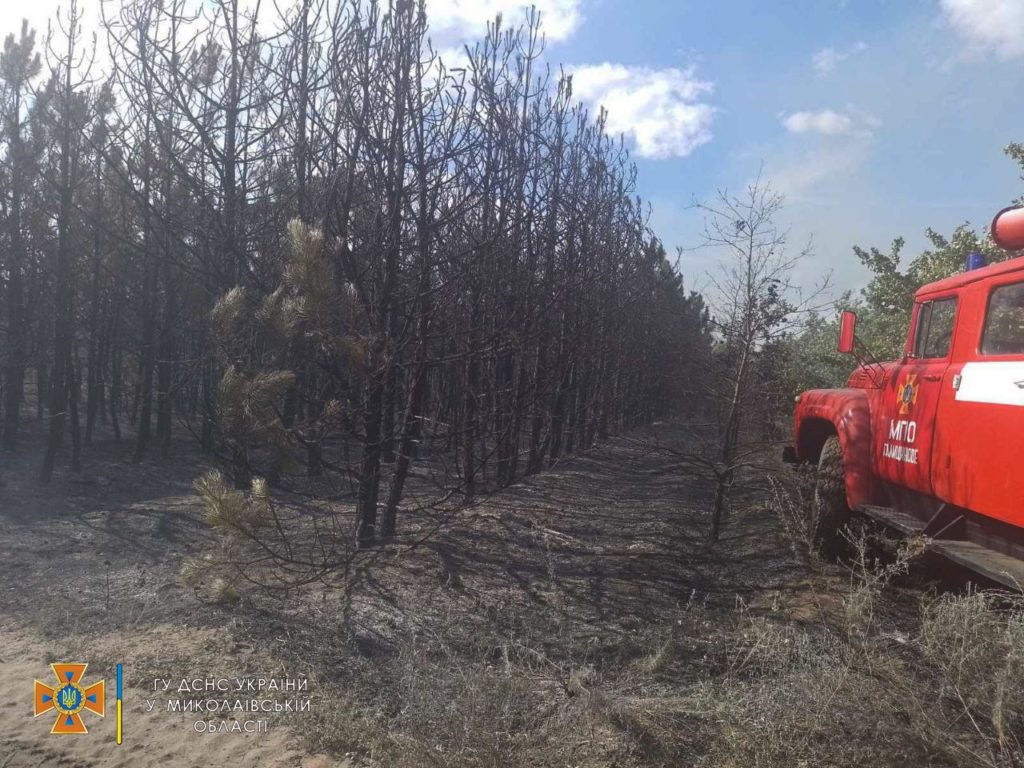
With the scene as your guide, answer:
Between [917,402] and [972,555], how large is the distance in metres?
1.21

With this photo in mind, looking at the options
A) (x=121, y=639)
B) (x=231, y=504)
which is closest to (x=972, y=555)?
(x=231, y=504)

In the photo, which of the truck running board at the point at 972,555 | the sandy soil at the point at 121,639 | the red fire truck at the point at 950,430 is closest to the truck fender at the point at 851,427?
the red fire truck at the point at 950,430

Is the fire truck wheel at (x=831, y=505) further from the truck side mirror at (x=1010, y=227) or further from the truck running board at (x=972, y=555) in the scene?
the truck side mirror at (x=1010, y=227)

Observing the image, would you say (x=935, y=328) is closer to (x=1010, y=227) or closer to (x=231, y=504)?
(x=1010, y=227)

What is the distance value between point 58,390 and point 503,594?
10133 millimetres

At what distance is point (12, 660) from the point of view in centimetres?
504

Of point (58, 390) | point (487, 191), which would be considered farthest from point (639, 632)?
point (58, 390)

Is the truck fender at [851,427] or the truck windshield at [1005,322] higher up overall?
the truck windshield at [1005,322]

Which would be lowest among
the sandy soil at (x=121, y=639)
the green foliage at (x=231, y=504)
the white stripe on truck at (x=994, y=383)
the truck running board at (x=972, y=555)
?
the sandy soil at (x=121, y=639)

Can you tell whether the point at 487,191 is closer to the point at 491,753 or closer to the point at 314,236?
the point at 314,236

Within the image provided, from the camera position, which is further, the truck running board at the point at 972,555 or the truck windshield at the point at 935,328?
the truck windshield at the point at 935,328

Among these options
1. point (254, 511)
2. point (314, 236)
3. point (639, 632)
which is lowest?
point (639, 632)

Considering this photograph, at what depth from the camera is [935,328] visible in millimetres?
5738

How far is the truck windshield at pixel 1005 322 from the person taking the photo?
15.3 ft
